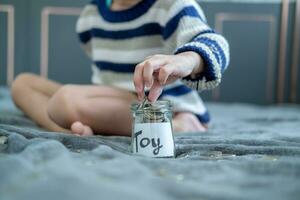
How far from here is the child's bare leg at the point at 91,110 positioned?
0.94 m

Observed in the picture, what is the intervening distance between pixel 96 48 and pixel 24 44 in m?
1.25

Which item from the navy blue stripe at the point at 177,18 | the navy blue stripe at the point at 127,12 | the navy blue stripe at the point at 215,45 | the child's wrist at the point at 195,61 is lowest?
the child's wrist at the point at 195,61

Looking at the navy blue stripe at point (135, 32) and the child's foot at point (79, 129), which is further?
the navy blue stripe at point (135, 32)

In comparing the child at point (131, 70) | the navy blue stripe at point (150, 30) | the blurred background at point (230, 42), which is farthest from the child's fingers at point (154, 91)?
the blurred background at point (230, 42)

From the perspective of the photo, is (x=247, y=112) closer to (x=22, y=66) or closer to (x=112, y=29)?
(x=112, y=29)

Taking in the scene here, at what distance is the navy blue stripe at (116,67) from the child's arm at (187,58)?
13 centimetres

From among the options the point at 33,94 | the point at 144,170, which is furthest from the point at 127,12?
the point at 144,170

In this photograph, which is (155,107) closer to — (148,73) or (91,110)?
(148,73)


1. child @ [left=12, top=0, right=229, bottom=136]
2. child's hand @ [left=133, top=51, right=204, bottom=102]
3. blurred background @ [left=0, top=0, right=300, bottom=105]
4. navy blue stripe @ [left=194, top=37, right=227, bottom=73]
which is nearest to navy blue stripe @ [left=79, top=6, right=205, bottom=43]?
child @ [left=12, top=0, right=229, bottom=136]

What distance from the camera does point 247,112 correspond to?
1717 mm

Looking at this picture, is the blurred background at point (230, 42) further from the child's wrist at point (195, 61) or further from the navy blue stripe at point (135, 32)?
the child's wrist at point (195, 61)

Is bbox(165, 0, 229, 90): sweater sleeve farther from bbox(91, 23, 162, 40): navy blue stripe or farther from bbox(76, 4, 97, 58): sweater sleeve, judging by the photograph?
bbox(76, 4, 97, 58): sweater sleeve

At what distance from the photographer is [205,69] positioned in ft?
2.89

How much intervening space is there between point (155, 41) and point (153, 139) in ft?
1.53
